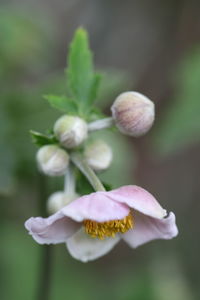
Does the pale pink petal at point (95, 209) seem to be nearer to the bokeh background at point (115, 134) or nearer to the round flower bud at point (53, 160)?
the round flower bud at point (53, 160)

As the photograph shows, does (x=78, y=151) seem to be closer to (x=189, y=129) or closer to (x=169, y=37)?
(x=189, y=129)

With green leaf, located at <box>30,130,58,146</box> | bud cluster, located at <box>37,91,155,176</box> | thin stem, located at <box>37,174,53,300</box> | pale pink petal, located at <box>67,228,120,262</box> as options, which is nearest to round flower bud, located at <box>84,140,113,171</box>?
bud cluster, located at <box>37,91,155,176</box>

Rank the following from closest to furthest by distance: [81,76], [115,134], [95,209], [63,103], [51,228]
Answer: [95,209]
[51,228]
[63,103]
[81,76]
[115,134]

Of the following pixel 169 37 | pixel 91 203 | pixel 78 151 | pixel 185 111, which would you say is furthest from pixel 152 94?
pixel 91 203

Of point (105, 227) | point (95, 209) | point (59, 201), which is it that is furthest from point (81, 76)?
point (95, 209)

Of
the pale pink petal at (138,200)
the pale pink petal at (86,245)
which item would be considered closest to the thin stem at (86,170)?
the pale pink petal at (138,200)

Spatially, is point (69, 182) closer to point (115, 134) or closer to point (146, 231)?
point (146, 231)
